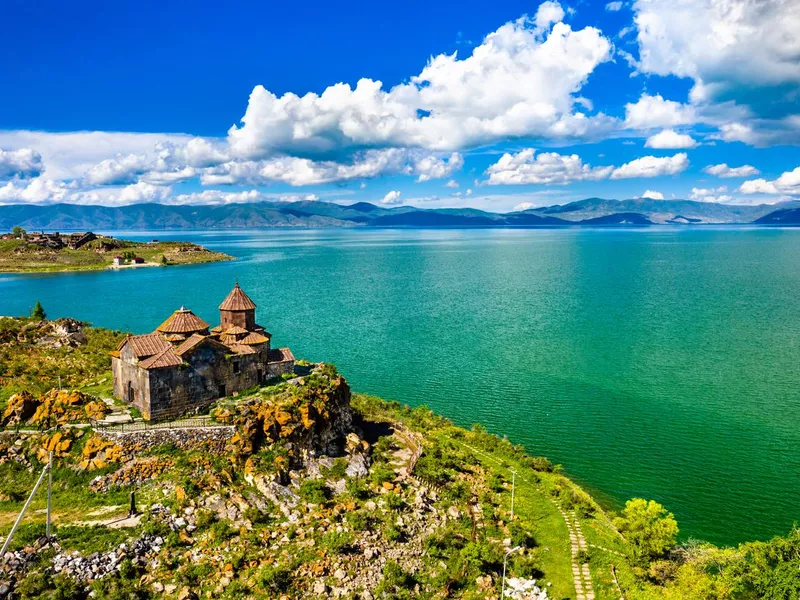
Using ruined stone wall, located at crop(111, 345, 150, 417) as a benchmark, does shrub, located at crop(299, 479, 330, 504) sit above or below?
below

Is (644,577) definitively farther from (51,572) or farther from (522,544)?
(51,572)

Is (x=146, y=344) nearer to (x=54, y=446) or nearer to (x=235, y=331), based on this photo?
(x=235, y=331)

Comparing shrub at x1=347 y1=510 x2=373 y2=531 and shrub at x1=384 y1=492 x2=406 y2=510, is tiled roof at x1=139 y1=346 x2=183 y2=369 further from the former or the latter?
shrub at x1=384 y1=492 x2=406 y2=510

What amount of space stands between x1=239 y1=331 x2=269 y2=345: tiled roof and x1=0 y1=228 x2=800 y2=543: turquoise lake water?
1858 centimetres

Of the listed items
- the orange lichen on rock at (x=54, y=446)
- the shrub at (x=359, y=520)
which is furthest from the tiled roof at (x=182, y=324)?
the shrub at (x=359, y=520)

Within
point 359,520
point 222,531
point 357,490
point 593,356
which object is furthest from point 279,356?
point 593,356

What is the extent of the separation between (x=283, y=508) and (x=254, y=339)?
502 inches

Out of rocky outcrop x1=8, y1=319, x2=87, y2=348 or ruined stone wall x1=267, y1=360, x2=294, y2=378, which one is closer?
ruined stone wall x1=267, y1=360, x2=294, y2=378

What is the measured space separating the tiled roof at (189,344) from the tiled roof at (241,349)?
8.23 ft

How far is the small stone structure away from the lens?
111 ft

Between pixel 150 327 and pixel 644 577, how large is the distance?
7746 centimetres

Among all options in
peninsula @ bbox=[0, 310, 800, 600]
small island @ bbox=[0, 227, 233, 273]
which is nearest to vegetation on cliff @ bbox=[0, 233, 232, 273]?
small island @ bbox=[0, 227, 233, 273]

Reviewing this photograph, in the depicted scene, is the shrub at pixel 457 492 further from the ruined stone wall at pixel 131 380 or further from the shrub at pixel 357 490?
the ruined stone wall at pixel 131 380

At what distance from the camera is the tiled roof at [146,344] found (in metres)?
34.6
